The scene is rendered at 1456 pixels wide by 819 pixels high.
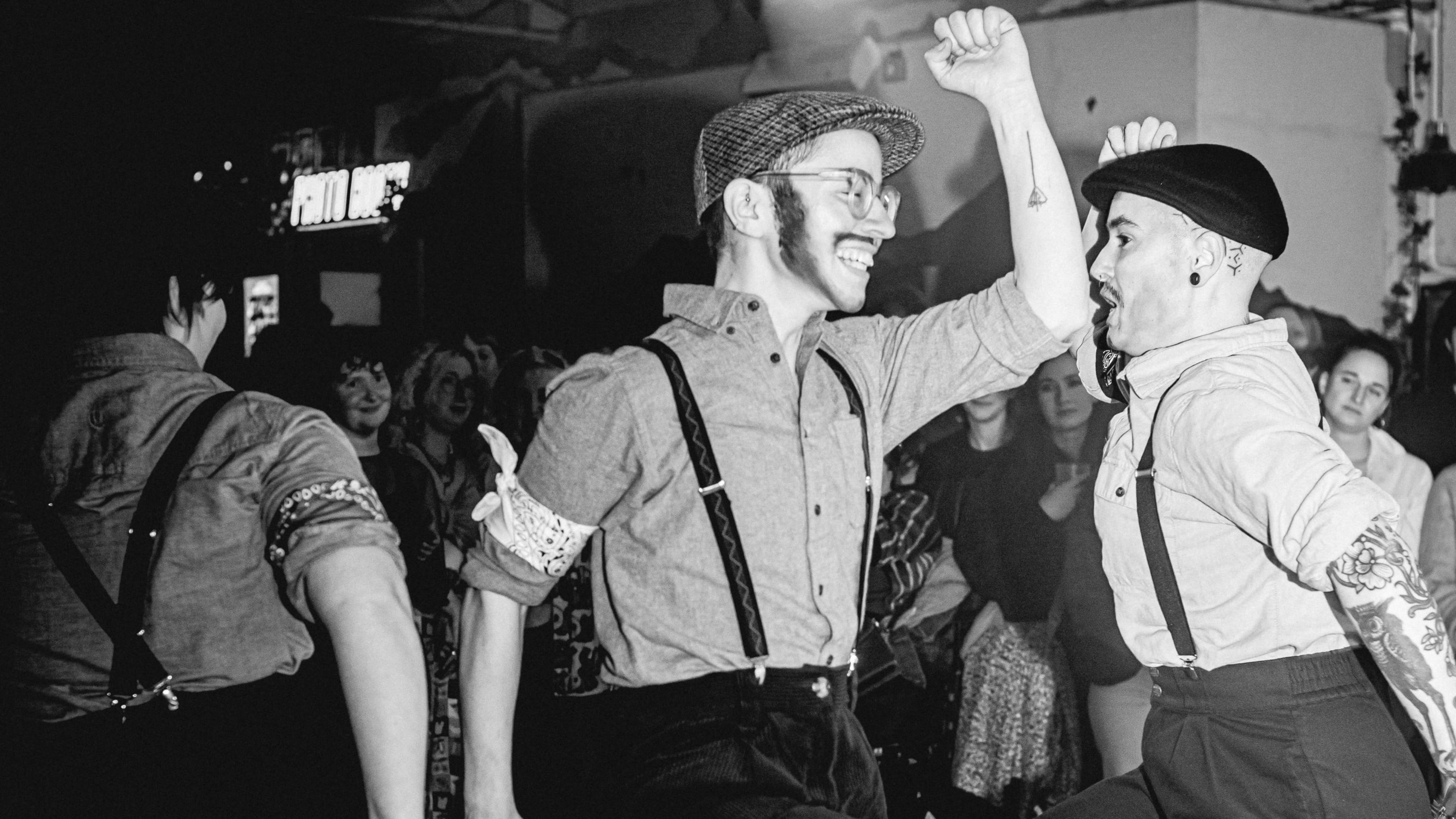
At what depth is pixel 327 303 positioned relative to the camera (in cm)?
1109

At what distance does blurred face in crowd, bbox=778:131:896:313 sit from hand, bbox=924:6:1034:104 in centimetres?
24

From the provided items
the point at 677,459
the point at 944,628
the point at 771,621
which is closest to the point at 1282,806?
the point at 771,621

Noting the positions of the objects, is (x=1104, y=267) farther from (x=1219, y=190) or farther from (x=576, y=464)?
(x=576, y=464)

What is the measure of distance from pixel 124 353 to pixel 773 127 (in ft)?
3.94

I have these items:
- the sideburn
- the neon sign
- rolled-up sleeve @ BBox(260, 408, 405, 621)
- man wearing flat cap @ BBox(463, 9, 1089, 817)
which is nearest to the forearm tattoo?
man wearing flat cap @ BBox(463, 9, 1089, 817)

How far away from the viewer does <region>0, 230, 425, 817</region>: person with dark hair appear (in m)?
2.20

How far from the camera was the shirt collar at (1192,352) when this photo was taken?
2.20 metres

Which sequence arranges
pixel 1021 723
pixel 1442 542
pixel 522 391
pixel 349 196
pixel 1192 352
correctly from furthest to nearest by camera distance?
pixel 349 196
pixel 522 391
pixel 1021 723
pixel 1442 542
pixel 1192 352

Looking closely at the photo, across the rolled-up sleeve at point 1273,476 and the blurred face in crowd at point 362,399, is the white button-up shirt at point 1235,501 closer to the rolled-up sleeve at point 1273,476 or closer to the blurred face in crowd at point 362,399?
the rolled-up sleeve at point 1273,476

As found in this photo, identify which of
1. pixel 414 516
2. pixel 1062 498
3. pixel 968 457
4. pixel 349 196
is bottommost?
pixel 414 516

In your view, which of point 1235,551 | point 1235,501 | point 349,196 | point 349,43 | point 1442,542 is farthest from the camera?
point 349,196

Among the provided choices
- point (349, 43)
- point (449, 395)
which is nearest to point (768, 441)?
point (449, 395)

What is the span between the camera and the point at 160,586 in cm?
223

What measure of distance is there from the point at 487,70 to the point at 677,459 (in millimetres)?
8880
